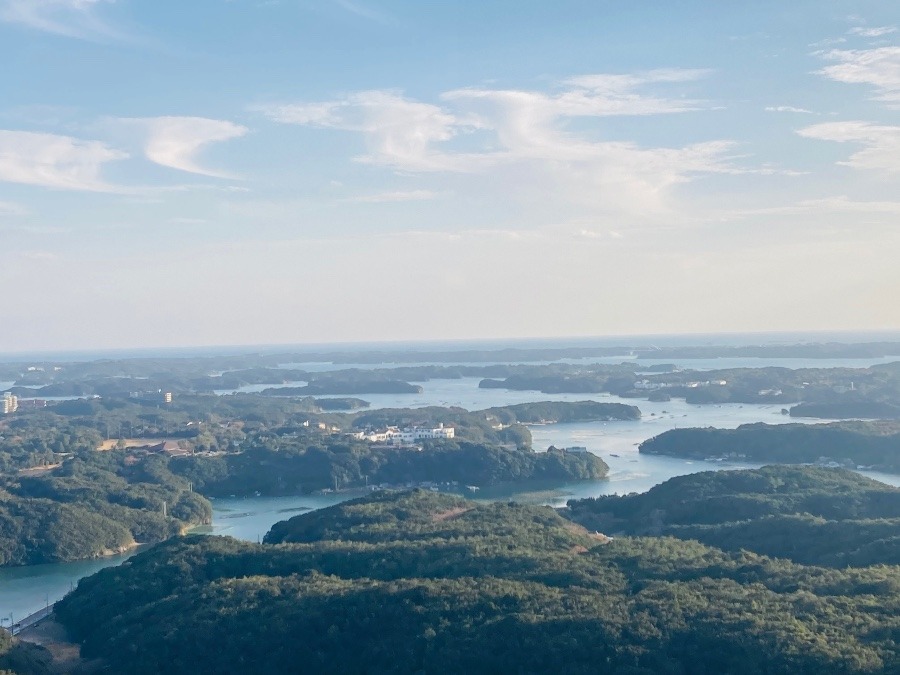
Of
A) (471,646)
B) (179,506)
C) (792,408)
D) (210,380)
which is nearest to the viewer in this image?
(471,646)

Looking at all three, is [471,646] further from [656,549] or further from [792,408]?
[792,408]

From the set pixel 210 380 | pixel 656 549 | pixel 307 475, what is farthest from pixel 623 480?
pixel 210 380

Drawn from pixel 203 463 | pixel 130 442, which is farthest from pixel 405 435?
pixel 130 442

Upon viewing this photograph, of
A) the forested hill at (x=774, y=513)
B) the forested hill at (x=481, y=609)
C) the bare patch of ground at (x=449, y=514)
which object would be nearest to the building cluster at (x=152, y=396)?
the bare patch of ground at (x=449, y=514)

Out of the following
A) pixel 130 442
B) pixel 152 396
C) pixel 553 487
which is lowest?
pixel 553 487

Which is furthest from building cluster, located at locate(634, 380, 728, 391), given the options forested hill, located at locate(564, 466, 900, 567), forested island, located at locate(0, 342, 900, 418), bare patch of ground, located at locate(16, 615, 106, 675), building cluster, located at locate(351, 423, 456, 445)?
bare patch of ground, located at locate(16, 615, 106, 675)

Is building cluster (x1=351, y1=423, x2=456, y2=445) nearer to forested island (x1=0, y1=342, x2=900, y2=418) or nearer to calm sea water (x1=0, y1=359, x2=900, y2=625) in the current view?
calm sea water (x1=0, y1=359, x2=900, y2=625)

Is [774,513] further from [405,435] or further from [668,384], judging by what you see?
[668,384]
